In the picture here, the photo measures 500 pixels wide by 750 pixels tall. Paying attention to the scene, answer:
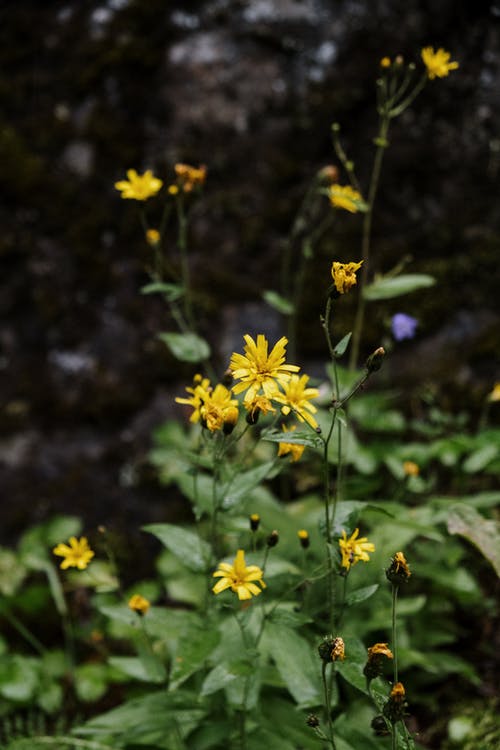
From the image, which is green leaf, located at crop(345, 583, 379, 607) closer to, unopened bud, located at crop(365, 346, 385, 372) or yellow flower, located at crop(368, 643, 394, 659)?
yellow flower, located at crop(368, 643, 394, 659)

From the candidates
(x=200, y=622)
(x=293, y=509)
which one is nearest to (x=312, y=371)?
(x=293, y=509)

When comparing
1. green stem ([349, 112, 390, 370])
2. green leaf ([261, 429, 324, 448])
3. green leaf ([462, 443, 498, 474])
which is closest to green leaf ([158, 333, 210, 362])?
green stem ([349, 112, 390, 370])

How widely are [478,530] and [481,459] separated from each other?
1.49 ft

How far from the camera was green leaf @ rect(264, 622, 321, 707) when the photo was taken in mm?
1620

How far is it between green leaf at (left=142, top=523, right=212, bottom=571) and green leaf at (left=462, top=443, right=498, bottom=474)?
1038 mm

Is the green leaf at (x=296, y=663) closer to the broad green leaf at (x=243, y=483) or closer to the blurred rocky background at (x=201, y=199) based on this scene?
the broad green leaf at (x=243, y=483)

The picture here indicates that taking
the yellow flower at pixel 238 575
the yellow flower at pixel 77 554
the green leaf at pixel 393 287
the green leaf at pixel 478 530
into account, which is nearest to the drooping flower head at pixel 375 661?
the yellow flower at pixel 238 575

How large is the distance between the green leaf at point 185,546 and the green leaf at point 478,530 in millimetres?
727

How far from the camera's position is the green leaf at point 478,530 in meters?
1.87

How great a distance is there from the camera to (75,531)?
277 cm

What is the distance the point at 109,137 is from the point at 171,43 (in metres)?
0.54

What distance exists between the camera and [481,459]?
2318 mm

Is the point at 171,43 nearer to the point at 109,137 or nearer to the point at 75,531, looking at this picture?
the point at 109,137

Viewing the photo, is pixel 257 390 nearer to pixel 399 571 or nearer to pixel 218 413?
pixel 218 413
